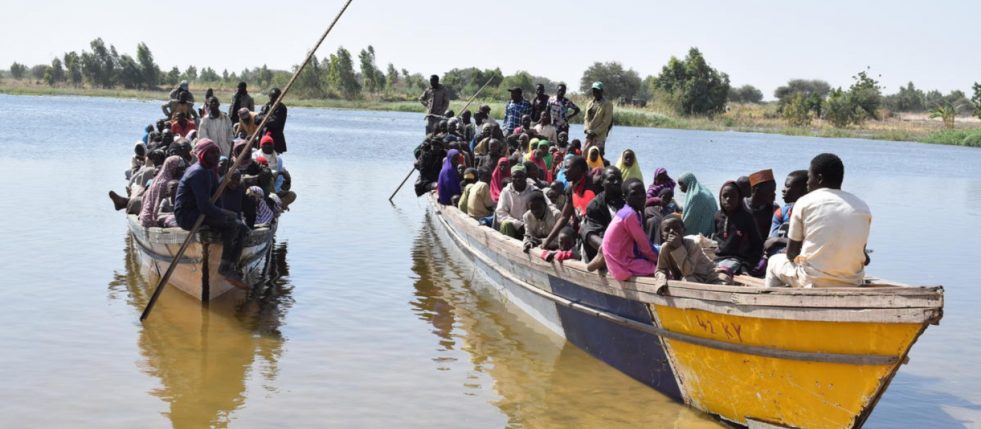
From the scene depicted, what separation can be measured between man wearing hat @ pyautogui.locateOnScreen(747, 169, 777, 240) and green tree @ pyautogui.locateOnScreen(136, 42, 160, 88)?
3429 inches

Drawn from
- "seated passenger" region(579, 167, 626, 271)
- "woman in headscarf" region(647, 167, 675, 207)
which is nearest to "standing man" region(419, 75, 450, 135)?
"woman in headscarf" region(647, 167, 675, 207)

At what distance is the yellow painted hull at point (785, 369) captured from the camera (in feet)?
17.6

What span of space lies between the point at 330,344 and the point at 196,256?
65.4 inches

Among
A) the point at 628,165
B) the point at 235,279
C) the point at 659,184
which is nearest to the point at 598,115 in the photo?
the point at 628,165

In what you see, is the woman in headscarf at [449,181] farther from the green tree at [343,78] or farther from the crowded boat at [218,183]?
the green tree at [343,78]

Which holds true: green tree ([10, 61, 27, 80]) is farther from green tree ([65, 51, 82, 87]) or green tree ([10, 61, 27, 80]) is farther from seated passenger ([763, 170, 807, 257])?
seated passenger ([763, 170, 807, 257])

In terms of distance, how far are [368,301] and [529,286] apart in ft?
6.17

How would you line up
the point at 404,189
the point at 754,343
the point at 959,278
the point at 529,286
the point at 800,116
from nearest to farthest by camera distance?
the point at 754,343 < the point at 529,286 < the point at 959,278 < the point at 404,189 < the point at 800,116

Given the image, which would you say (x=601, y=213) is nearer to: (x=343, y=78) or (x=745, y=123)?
(x=745, y=123)

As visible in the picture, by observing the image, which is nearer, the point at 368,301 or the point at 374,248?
the point at 368,301

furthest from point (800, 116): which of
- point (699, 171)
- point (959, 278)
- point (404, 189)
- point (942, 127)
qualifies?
point (959, 278)

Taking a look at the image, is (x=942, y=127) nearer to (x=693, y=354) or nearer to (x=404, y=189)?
(x=404, y=189)

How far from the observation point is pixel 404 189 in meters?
20.3

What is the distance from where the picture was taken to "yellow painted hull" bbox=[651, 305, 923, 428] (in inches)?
211
